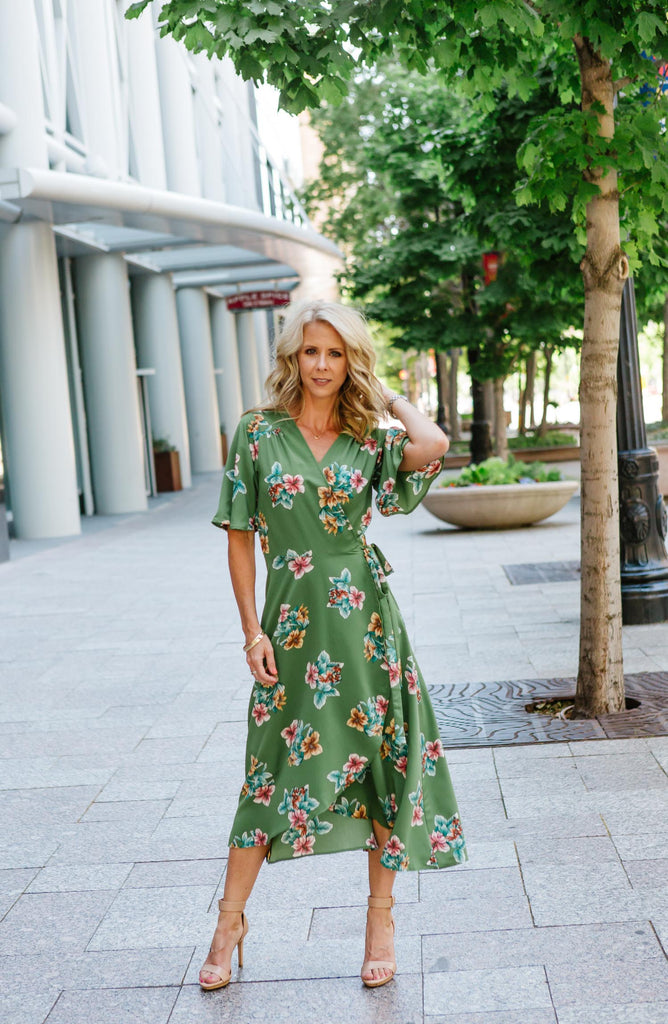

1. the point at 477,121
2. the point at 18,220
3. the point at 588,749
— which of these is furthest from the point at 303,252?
the point at 588,749

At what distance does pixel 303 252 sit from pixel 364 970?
72.3ft

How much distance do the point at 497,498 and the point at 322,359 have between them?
11.8 metres

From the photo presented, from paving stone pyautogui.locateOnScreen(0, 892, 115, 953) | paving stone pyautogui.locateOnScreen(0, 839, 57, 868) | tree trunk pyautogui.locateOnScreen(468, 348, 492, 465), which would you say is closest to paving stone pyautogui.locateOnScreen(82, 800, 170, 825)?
paving stone pyautogui.locateOnScreen(0, 839, 57, 868)

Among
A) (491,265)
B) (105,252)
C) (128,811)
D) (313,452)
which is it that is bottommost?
(128,811)

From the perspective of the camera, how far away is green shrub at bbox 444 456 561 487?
1544 cm

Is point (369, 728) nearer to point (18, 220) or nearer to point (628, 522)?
point (628, 522)

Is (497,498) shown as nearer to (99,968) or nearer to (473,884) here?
(473,884)

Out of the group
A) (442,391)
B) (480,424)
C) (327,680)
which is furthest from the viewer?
(442,391)

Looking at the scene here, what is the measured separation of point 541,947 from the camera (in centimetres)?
352

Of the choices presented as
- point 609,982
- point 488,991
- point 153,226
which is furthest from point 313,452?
point 153,226

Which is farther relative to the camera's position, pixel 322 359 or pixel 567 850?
pixel 567 850

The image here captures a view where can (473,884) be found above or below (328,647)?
below

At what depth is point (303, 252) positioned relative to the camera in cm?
2444

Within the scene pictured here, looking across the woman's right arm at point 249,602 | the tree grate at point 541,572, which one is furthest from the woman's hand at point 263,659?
the tree grate at point 541,572
